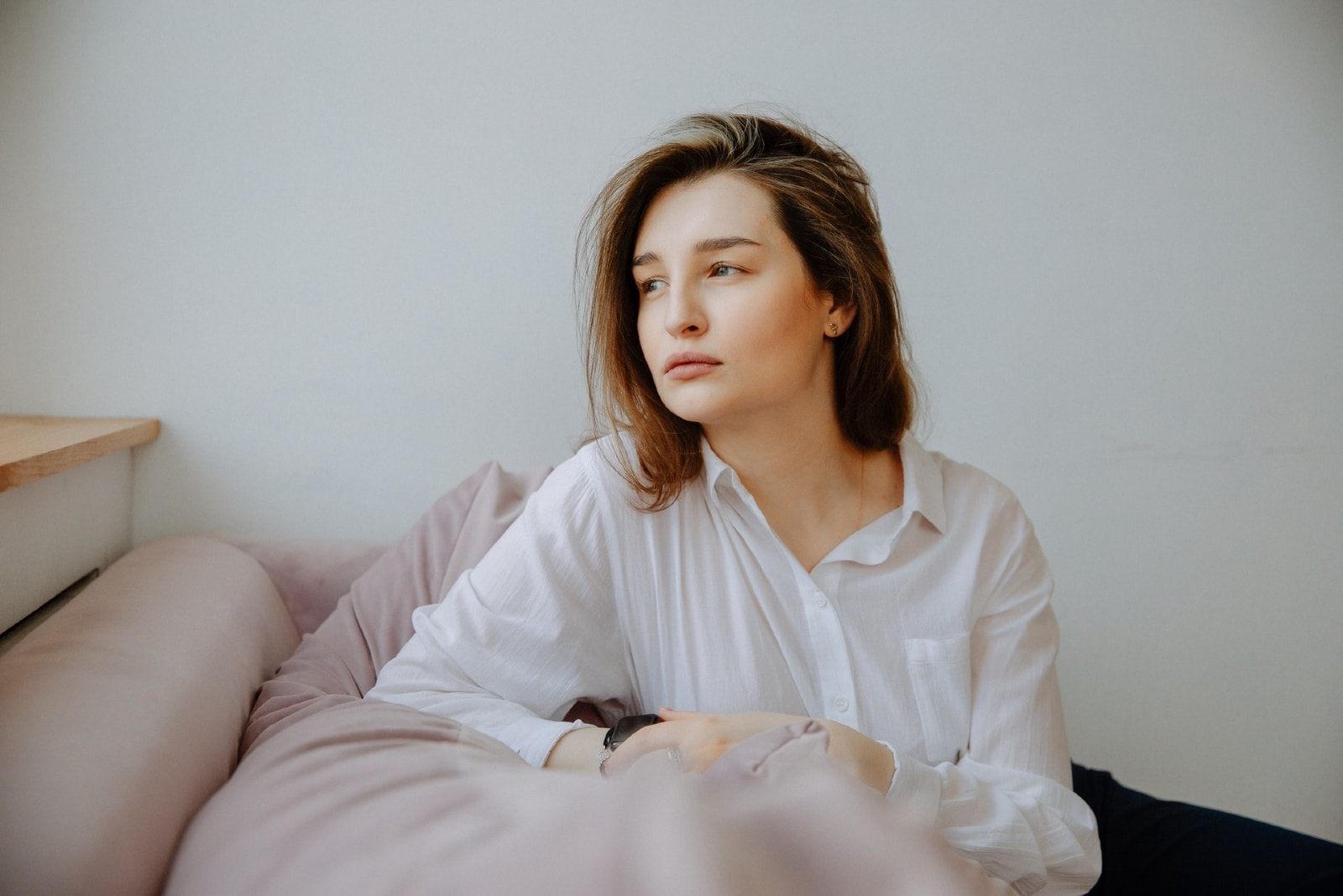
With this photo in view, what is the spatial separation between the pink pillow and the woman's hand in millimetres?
370

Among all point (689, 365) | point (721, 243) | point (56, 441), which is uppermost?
point (721, 243)

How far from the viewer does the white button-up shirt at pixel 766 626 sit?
102 centimetres

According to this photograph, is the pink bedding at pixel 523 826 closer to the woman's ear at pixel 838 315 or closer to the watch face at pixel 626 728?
the watch face at pixel 626 728

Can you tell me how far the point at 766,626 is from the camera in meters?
1.06

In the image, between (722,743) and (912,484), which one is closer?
(722,743)

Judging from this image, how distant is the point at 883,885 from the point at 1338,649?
5.55 feet

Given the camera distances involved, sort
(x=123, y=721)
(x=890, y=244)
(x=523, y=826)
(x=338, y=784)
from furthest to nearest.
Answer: (x=890, y=244), (x=123, y=721), (x=338, y=784), (x=523, y=826)

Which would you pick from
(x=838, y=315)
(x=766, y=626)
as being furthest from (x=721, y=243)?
(x=766, y=626)

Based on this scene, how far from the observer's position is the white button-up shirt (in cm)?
102

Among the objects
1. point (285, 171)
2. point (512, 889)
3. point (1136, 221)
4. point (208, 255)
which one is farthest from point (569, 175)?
point (512, 889)

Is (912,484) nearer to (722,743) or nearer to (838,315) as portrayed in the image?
(838,315)

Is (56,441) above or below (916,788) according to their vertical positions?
above

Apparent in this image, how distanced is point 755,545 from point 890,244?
0.69m

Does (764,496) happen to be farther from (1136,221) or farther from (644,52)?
(1136,221)
